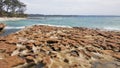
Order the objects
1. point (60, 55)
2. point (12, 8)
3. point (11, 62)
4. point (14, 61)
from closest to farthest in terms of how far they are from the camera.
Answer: point (11, 62)
point (14, 61)
point (60, 55)
point (12, 8)

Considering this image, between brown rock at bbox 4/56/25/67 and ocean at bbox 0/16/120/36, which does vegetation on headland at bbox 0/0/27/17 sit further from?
brown rock at bbox 4/56/25/67

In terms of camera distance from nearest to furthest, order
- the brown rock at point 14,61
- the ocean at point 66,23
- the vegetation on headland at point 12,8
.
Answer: the brown rock at point 14,61 < the ocean at point 66,23 < the vegetation on headland at point 12,8

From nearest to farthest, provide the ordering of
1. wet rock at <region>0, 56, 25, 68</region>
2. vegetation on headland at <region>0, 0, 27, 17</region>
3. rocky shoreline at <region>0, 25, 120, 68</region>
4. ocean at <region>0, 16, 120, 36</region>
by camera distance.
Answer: wet rock at <region>0, 56, 25, 68</region>, rocky shoreline at <region>0, 25, 120, 68</region>, ocean at <region>0, 16, 120, 36</region>, vegetation on headland at <region>0, 0, 27, 17</region>

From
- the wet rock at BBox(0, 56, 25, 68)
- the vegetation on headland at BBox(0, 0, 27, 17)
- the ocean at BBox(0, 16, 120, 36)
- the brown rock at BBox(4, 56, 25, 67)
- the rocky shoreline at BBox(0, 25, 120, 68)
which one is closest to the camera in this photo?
the wet rock at BBox(0, 56, 25, 68)

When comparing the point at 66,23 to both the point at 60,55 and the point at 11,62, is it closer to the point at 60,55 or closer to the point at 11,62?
the point at 60,55

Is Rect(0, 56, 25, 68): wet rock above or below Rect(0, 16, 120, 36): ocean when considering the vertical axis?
above

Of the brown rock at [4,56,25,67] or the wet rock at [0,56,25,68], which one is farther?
the brown rock at [4,56,25,67]

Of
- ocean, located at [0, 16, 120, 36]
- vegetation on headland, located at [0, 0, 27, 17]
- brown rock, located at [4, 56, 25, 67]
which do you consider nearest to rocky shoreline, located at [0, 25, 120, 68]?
brown rock, located at [4, 56, 25, 67]

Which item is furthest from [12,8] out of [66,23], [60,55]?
[60,55]

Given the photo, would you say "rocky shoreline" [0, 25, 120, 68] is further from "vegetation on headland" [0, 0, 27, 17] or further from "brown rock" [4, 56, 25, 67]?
"vegetation on headland" [0, 0, 27, 17]

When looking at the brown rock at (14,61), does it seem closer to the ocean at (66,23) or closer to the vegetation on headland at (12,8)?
the ocean at (66,23)

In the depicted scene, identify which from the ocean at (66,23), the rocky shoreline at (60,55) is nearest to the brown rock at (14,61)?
the rocky shoreline at (60,55)

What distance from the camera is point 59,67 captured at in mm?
10180

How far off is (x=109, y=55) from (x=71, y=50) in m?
2.16
